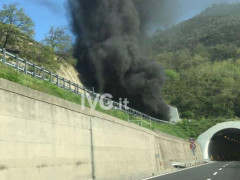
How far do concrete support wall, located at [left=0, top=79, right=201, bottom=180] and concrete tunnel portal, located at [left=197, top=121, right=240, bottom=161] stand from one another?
102 feet

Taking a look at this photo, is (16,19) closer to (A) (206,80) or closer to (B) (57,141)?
(B) (57,141)

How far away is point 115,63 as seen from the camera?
49.1 metres

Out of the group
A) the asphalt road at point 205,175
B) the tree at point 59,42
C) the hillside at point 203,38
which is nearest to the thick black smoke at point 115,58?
the tree at point 59,42

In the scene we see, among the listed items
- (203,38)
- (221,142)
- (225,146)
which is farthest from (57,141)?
(203,38)

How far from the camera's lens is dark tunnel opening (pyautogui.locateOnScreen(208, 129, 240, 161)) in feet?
186

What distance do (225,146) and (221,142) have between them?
4.90m

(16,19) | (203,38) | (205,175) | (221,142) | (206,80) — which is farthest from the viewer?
(203,38)

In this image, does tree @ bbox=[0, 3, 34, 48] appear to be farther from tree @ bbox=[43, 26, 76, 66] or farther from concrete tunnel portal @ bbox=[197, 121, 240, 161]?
concrete tunnel portal @ bbox=[197, 121, 240, 161]

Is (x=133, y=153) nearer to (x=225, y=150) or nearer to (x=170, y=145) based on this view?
(x=170, y=145)

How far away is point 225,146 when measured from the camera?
68.7m

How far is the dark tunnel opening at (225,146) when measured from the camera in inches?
2230

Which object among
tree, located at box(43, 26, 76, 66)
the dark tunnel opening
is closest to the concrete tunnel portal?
the dark tunnel opening

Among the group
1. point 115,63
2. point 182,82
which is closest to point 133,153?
point 115,63

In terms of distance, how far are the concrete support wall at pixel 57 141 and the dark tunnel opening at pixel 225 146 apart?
132 feet
